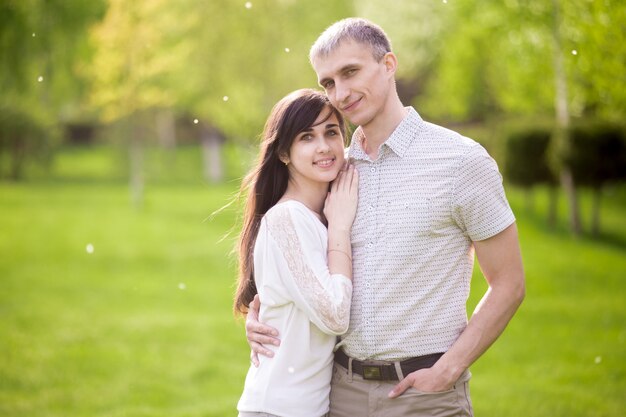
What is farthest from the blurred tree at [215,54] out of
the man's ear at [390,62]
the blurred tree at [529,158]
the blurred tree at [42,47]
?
the man's ear at [390,62]

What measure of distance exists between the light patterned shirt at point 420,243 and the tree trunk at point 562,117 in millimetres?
10725

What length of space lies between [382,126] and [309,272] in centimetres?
68

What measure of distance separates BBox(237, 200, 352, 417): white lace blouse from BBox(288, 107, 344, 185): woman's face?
17 cm

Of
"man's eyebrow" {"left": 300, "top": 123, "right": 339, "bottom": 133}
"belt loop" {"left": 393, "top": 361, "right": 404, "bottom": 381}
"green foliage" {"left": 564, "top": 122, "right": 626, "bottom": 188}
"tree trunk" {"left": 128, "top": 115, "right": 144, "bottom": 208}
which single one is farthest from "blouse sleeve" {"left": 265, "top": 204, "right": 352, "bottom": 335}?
"tree trunk" {"left": 128, "top": 115, "right": 144, "bottom": 208}

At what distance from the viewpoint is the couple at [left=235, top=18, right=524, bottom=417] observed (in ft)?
9.46

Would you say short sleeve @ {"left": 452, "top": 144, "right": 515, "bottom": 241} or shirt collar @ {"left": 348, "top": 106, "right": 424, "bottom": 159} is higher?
shirt collar @ {"left": 348, "top": 106, "right": 424, "bottom": 159}

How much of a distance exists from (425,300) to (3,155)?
26.6 m

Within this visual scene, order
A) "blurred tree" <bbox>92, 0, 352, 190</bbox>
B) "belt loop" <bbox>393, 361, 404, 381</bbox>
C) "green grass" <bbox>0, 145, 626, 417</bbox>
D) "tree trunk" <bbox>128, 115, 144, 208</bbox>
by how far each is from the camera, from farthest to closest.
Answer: "tree trunk" <bbox>128, 115, 144, 208</bbox> < "blurred tree" <bbox>92, 0, 352, 190</bbox> < "green grass" <bbox>0, 145, 626, 417</bbox> < "belt loop" <bbox>393, 361, 404, 381</bbox>

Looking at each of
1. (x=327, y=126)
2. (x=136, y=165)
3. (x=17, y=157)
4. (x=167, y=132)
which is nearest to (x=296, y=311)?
(x=327, y=126)

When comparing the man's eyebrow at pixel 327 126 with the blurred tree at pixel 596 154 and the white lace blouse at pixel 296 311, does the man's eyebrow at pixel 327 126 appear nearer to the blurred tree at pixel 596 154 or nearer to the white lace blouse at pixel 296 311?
the white lace blouse at pixel 296 311

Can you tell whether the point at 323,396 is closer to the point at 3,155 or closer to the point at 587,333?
the point at 587,333

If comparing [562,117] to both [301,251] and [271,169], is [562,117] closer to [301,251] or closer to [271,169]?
[271,169]

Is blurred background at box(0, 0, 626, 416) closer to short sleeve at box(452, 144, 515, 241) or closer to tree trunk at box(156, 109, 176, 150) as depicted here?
short sleeve at box(452, 144, 515, 241)

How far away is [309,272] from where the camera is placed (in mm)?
2928
